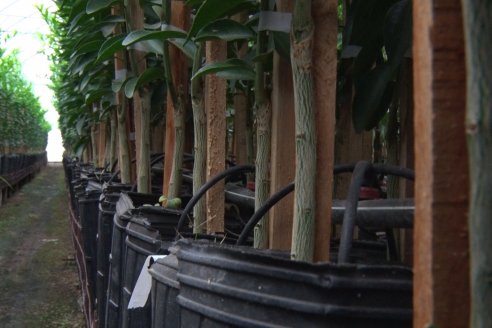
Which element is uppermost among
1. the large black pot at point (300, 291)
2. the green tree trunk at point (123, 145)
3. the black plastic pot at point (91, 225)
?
the green tree trunk at point (123, 145)

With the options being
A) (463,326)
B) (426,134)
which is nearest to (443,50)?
(426,134)

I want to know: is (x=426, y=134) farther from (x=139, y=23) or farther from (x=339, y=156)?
(x=139, y=23)

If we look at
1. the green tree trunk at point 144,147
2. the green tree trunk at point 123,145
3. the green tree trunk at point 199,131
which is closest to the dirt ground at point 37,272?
the green tree trunk at point 123,145

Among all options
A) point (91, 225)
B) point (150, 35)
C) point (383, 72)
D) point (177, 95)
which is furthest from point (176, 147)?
point (91, 225)

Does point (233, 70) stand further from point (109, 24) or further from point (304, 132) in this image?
point (109, 24)

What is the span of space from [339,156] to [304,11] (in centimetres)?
68

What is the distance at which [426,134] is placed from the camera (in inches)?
19.9

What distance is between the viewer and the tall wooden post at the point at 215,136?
151cm

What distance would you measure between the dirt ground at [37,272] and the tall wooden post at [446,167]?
11.3 ft

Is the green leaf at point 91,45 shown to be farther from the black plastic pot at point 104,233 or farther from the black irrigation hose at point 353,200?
the black irrigation hose at point 353,200

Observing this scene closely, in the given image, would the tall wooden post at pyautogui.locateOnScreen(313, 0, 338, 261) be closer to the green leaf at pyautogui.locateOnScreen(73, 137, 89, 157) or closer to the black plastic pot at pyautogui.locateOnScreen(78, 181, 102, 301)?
the black plastic pot at pyautogui.locateOnScreen(78, 181, 102, 301)

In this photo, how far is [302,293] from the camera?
67cm

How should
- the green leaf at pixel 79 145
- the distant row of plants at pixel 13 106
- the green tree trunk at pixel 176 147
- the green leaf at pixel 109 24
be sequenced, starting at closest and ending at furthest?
1. the green tree trunk at pixel 176 147
2. the green leaf at pixel 109 24
3. the green leaf at pixel 79 145
4. the distant row of plants at pixel 13 106

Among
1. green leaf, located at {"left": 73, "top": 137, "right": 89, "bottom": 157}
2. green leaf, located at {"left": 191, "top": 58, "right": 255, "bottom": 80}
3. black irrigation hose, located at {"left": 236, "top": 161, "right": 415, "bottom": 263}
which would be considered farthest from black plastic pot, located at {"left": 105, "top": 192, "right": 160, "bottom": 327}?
green leaf, located at {"left": 73, "top": 137, "right": 89, "bottom": 157}
